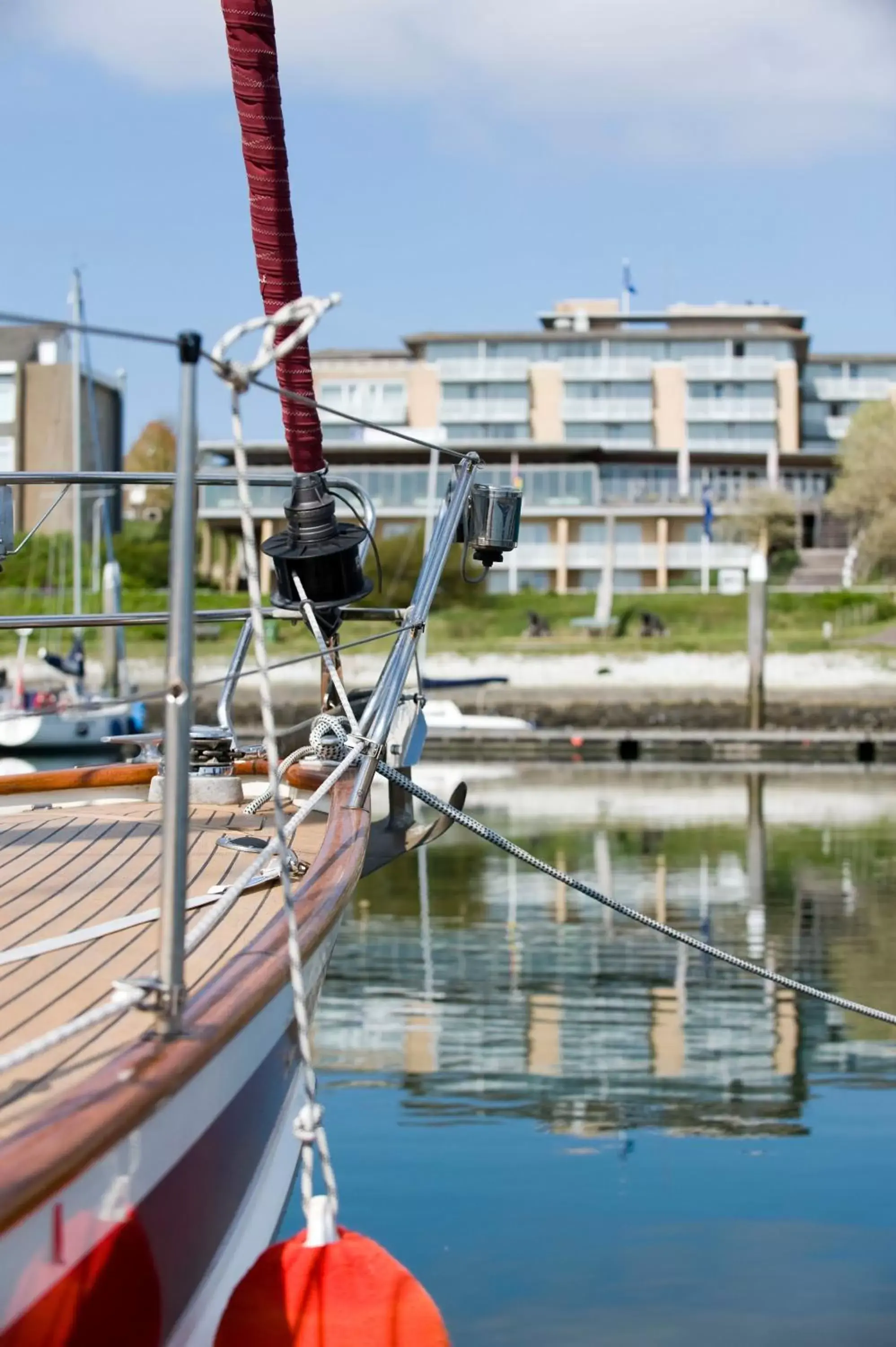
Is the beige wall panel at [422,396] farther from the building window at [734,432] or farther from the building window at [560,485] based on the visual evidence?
the building window at [734,432]

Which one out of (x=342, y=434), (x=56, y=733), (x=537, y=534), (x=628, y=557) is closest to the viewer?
(x=56, y=733)

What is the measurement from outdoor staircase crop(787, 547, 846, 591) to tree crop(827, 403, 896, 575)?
2.37 metres

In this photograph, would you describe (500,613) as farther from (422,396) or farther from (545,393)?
(422,396)

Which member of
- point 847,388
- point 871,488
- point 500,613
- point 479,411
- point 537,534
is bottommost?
point 500,613

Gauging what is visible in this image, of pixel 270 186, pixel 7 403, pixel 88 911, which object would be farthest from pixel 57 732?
pixel 7 403

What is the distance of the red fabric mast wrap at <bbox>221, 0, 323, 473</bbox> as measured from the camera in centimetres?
401

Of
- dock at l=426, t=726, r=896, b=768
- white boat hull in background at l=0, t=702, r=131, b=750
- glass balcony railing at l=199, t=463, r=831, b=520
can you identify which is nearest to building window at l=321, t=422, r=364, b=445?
glass balcony railing at l=199, t=463, r=831, b=520

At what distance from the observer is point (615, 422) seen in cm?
7069

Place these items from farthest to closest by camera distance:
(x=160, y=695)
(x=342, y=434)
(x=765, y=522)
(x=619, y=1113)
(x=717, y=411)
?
(x=342, y=434) < (x=717, y=411) < (x=765, y=522) < (x=619, y=1113) < (x=160, y=695)

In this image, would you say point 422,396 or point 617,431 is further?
point 422,396

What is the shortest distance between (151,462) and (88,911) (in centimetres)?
7124

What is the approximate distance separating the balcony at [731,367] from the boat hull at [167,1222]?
229 ft

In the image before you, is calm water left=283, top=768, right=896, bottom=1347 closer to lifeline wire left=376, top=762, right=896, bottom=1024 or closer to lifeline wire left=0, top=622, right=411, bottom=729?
lifeline wire left=376, top=762, right=896, bottom=1024

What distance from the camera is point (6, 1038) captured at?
8.31 feet
